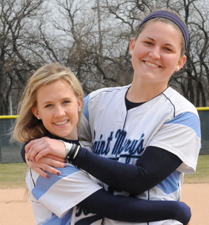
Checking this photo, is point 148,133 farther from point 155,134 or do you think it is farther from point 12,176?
point 12,176

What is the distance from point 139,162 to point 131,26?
55.1 feet

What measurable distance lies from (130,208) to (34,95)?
82cm

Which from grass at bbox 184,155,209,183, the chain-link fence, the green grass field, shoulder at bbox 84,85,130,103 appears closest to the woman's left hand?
shoulder at bbox 84,85,130,103

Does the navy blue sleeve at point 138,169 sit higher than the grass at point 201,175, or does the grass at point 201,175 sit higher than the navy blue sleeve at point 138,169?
the navy blue sleeve at point 138,169

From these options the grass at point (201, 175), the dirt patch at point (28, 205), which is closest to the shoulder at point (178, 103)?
the dirt patch at point (28, 205)

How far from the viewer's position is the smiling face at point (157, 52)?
Answer: 1820 mm

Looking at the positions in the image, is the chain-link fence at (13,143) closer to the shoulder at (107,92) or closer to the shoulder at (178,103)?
the shoulder at (107,92)

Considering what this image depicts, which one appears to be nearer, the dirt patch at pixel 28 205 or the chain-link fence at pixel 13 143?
the dirt patch at pixel 28 205

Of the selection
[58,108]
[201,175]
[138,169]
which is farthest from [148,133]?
[201,175]

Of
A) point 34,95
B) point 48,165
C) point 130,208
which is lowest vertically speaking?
point 130,208

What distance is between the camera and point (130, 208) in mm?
1678

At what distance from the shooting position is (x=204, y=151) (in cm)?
1166

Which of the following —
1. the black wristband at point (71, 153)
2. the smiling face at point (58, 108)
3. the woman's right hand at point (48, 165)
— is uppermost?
the smiling face at point (58, 108)

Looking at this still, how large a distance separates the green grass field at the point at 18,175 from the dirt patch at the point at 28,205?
0.48m
